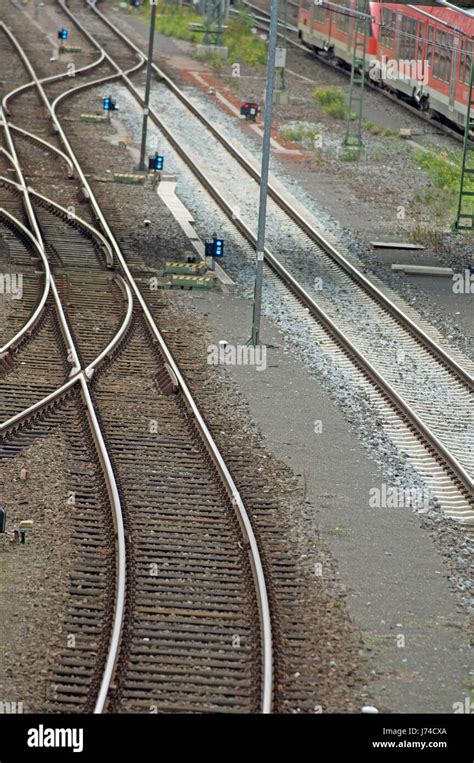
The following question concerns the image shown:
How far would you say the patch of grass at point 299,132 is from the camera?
36719mm

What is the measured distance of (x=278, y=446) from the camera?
Result: 16062 mm

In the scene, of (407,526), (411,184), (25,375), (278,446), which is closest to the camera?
(407,526)

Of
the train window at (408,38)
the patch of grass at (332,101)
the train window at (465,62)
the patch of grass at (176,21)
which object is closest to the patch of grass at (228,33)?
the patch of grass at (176,21)

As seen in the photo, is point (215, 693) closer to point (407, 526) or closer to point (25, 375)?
point (407, 526)

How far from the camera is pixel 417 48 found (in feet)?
127

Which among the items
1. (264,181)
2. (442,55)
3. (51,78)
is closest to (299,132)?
(442,55)

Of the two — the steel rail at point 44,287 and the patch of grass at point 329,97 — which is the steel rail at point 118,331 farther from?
the patch of grass at point 329,97

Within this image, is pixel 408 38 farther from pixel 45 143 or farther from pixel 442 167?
pixel 45 143

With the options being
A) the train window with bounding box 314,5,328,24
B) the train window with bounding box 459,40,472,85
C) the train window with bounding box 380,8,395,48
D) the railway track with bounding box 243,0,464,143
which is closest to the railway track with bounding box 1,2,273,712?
the train window with bounding box 459,40,472,85

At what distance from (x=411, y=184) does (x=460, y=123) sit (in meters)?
4.05

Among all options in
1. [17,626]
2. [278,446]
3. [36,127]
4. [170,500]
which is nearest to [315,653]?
[17,626]

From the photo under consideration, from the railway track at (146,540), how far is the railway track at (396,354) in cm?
251

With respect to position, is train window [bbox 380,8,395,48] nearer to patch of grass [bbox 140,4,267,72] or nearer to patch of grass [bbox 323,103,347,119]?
patch of grass [bbox 323,103,347,119]

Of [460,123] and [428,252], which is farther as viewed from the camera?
[460,123]
